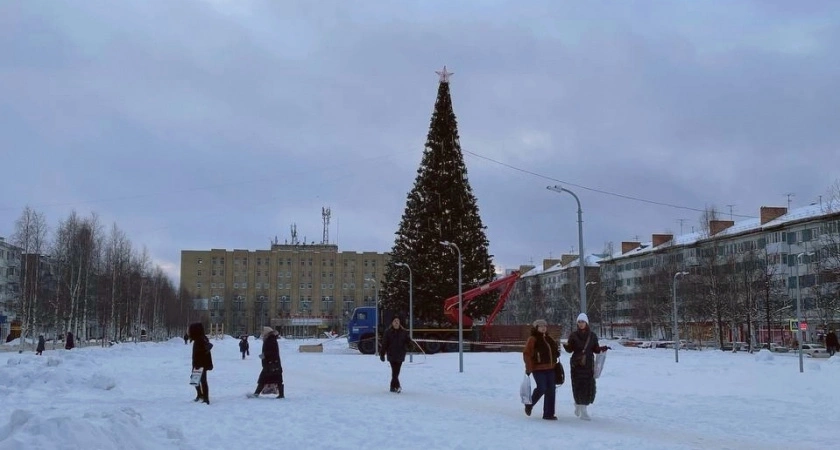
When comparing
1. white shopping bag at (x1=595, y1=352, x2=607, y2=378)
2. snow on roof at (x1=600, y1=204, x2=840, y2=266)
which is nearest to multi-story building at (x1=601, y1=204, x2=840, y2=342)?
snow on roof at (x1=600, y1=204, x2=840, y2=266)

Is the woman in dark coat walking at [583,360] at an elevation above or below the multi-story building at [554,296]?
below

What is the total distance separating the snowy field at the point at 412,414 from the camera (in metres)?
10.4

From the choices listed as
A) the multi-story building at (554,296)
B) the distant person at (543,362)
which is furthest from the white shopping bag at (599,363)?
the multi-story building at (554,296)

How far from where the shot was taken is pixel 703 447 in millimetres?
10508

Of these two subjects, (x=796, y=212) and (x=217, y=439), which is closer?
(x=217, y=439)

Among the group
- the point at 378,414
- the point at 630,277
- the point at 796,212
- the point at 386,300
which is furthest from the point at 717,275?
the point at 378,414

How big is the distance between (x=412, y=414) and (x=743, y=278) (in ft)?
212

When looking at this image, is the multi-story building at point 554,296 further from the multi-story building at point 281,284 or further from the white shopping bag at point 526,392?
the white shopping bag at point 526,392

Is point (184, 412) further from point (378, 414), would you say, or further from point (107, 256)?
point (107, 256)

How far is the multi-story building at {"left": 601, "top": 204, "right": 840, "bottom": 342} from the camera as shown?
6812 centimetres

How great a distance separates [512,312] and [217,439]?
113m

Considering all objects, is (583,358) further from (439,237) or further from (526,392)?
(439,237)

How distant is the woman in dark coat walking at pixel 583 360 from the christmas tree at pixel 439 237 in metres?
40.2

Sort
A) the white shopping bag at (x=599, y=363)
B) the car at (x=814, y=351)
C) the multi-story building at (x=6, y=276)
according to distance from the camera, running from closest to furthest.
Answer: the white shopping bag at (x=599, y=363) < the car at (x=814, y=351) < the multi-story building at (x=6, y=276)
